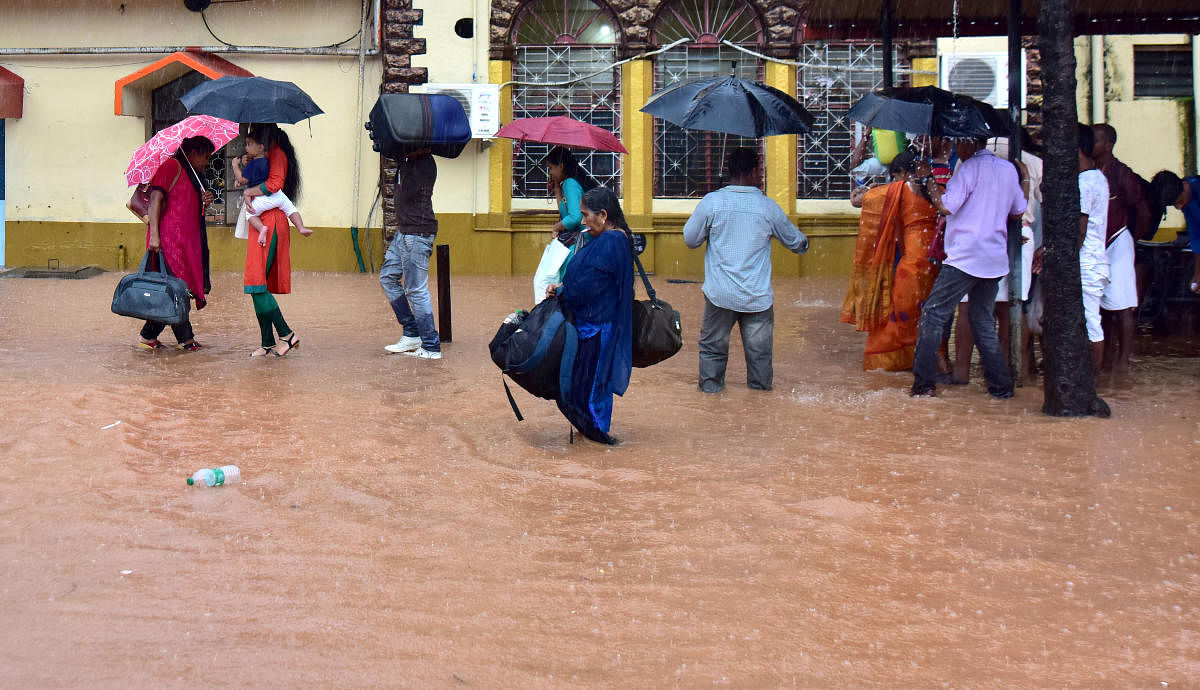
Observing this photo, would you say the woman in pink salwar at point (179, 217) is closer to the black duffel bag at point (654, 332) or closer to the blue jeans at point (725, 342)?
the blue jeans at point (725, 342)

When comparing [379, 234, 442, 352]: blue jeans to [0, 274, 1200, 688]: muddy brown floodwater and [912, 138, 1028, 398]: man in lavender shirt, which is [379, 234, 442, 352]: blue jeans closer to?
[0, 274, 1200, 688]: muddy brown floodwater

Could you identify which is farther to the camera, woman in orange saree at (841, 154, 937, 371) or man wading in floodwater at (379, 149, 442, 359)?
man wading in floodwater at (379, 149, 442, 359)

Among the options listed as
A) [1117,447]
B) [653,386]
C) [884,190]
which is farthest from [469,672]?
[884,190]

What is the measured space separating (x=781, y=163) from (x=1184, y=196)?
7738mm

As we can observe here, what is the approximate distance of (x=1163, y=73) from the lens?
17172 mm

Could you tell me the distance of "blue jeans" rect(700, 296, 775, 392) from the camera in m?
8.19

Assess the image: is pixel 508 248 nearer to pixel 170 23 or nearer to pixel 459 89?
pixel 459 89

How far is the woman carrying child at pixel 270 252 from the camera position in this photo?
30.0ft

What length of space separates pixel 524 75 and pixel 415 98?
27.2ft

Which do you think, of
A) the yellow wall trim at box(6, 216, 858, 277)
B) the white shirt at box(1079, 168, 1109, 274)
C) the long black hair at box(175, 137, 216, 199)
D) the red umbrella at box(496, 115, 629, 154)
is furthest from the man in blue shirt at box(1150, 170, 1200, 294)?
the yellow wall trim at box(6, 216, 858, 277)

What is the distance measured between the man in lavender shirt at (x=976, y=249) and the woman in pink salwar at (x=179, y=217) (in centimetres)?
522

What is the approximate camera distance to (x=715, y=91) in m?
8.23

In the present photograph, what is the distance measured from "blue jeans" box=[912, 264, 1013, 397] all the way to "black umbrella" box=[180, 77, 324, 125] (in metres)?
4.21

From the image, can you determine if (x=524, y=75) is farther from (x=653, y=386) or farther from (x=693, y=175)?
(x=653, y=386)
